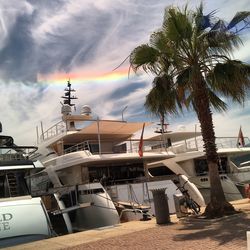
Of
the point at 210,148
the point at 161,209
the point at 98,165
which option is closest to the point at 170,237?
the point at 161,209

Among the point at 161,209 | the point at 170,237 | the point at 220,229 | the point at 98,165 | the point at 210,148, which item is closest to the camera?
the point at 170,237

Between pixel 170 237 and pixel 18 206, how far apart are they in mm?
7239

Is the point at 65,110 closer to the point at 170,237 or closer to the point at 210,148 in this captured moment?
the point at 210,148

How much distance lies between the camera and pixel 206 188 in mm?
25531

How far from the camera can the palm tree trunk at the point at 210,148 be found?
1421cm

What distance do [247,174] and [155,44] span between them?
1593cm

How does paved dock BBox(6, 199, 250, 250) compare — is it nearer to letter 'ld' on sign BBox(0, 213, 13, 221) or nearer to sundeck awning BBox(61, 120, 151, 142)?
letter 'ld' on sign BBox(0, 213, 13, 221)

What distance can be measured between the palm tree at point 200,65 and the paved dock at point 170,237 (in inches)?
69.4

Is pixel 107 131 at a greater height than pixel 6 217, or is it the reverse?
pixel 107 131

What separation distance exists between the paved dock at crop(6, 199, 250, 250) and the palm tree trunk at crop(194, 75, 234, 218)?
0.82 meters

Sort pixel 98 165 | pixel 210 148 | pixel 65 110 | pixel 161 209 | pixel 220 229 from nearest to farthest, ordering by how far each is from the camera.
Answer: pixel 220 229, pixel 161 209, pixel 210 148, pixel 98 165, pixel 65 110

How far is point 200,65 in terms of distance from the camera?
15.0 m

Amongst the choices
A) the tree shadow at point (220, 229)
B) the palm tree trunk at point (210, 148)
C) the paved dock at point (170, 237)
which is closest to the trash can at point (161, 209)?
the paved dock at point (170, 237)

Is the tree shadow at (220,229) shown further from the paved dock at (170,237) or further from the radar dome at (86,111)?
the radar dome at (86,111)
